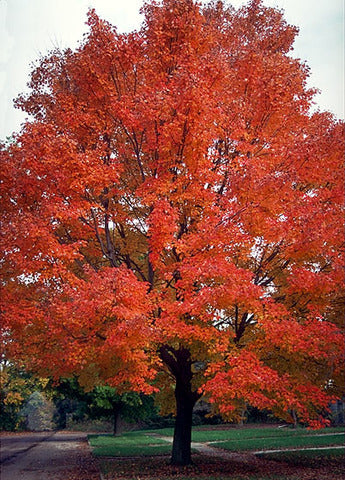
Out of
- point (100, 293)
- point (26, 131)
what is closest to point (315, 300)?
point (100, 293)

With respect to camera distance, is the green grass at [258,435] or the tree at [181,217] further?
the green grass at [258,435]

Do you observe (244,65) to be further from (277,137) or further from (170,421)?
(170,421)

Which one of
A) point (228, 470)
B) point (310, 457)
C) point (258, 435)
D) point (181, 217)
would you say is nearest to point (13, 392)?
point (258, 435)

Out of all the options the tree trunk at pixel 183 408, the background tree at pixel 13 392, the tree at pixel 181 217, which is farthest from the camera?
the background tree at pixel 13 392

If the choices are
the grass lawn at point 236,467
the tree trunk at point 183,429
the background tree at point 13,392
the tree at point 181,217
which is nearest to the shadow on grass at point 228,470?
the grass lawn at point 236,467

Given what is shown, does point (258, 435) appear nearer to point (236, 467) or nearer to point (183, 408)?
point (236, 467)

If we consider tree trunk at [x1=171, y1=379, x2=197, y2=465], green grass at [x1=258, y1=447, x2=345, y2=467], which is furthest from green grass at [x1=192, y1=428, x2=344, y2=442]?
tree trunk at [x1=171, y1=379, x2=197, y2=465]

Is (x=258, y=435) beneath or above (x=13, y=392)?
beneath

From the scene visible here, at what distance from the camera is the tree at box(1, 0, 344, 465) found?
9047 millimetres

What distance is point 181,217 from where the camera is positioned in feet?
39.8

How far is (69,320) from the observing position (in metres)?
9.15

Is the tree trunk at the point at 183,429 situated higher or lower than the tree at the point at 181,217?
lower

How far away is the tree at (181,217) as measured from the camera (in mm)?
9047

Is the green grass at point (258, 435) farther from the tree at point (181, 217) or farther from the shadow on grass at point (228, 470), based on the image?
the tree at point (181, 217)
